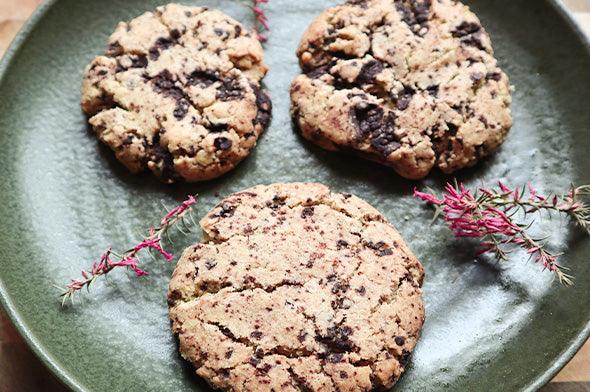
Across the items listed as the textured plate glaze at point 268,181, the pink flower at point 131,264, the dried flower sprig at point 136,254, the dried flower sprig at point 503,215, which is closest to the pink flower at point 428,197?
the dried flower sprig at point 503,215

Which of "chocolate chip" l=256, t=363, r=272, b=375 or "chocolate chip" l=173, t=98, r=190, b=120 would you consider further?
"chocolate chip" l=173, t=98, r=190, b=120

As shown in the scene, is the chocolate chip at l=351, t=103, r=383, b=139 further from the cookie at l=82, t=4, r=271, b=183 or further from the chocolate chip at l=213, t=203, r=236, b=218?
the chocolate chip at l=213, t=203, r=236, b=218

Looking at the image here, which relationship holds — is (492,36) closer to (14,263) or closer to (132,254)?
(132,254)

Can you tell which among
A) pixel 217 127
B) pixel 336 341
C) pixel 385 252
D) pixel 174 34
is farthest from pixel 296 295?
pixel 174 34

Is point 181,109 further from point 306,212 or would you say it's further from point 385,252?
point 385,252

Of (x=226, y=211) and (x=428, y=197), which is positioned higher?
(x=428, y=197)

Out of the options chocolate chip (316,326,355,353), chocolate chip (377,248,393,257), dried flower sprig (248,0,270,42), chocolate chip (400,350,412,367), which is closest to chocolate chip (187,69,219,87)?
dried flower sprig (248,0,270,42)
